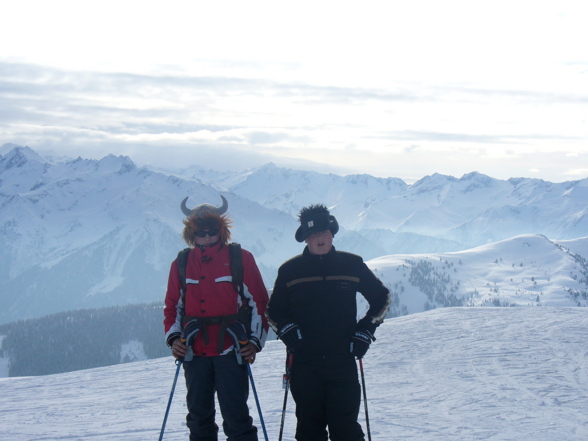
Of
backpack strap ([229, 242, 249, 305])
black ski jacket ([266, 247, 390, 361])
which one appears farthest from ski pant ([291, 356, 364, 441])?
backpack strap ([229, 242, 249, 305])

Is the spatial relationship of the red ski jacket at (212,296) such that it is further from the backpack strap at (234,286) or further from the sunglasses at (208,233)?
the sunglasses at (208,233)

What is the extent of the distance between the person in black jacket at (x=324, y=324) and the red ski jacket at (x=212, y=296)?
0.73 feet

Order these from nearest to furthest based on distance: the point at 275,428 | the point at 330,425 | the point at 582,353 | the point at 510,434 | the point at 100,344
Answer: the point at 330,425 < the point at 510,434 < the point at 275,428 < the point at 582,353 < the point at 100,344

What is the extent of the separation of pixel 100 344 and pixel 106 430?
145622mm

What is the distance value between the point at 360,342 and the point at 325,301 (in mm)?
589

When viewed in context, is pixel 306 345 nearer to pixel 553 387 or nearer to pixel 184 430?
pixel 184 430

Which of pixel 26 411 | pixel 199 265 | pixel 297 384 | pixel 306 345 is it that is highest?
pixel 199 265

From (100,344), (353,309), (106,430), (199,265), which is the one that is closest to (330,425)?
(353,309)

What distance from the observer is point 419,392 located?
10.9 meters

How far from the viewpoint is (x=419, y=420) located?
905 centimetres

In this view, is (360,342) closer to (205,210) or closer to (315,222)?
(315,222)

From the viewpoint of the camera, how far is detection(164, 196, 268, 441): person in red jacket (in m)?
6.30

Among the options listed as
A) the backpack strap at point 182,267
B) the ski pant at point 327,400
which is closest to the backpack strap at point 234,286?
the backpack strap at point 182,267

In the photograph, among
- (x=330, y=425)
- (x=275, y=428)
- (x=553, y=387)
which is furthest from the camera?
(x=553, y=387)
